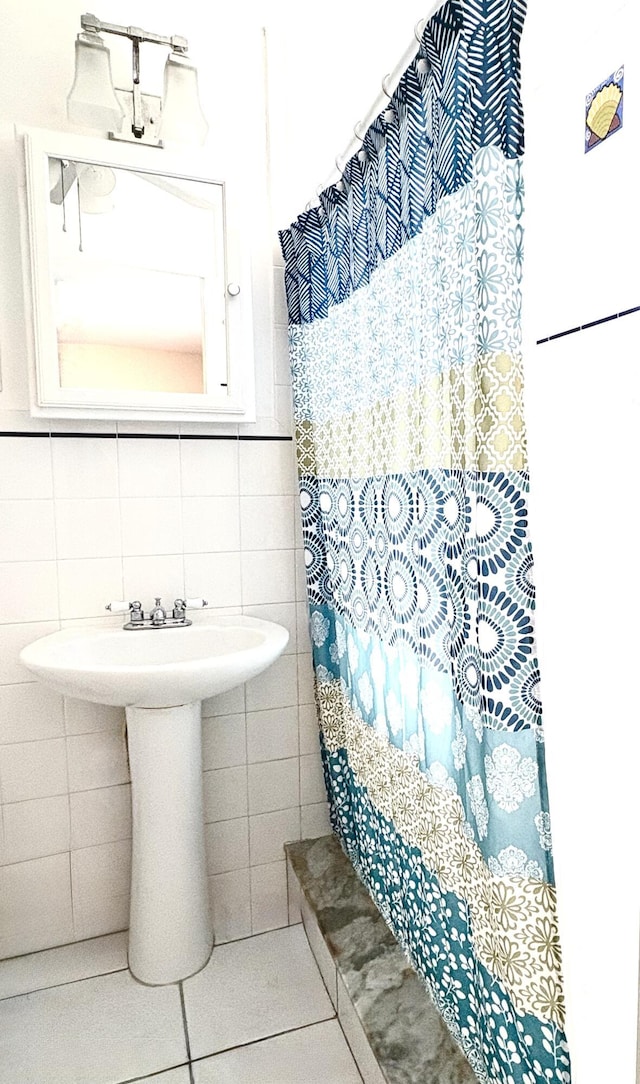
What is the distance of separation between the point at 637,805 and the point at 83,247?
1.60 meters

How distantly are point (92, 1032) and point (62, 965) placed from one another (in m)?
0.24

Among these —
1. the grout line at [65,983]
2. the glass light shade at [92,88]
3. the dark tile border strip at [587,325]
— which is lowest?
the grout line at [65,983]

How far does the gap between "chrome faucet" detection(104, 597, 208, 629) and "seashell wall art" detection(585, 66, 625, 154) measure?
123 centimetres

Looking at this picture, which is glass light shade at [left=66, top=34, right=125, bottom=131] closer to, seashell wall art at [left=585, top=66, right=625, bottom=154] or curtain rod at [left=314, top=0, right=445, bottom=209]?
curtain rod at [left=314, top=0, right=445, bottom=209]

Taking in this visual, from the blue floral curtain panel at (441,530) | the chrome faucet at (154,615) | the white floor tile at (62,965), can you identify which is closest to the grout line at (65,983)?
the white floor tile at (62,965)

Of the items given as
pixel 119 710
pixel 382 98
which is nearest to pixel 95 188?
pixel 382 98

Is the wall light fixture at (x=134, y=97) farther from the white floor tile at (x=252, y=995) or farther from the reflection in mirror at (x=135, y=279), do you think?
the white floor tile at (x=252, y=995)

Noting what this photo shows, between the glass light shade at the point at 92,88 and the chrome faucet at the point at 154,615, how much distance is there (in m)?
1.13

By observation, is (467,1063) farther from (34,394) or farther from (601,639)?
(34,394)

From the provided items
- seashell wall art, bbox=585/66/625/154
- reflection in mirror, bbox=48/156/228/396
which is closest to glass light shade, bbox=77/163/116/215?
reflection in mirror, bbox=48/156/228/396

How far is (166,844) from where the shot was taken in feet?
4.97

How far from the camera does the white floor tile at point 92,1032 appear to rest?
1.32 meters

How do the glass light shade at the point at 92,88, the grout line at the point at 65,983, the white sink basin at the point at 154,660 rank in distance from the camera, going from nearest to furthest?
1. the white sink basin at the point at 154,660
2. the glass light shade at the point at 92,88
3. the grout line at the point at 65,983

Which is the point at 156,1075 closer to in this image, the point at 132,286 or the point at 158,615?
the point at 158,615
